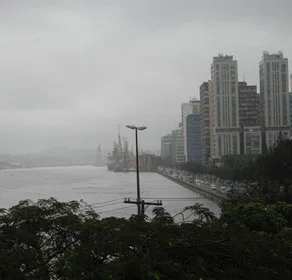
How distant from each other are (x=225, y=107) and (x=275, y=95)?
3465mm

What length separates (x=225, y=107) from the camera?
22.7 meters

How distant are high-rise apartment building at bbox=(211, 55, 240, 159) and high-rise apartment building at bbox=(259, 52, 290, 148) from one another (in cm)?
215

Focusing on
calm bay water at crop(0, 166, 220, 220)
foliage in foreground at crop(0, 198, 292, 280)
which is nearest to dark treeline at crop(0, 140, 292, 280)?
foliage in foreground at crop(0, 198, 292, 280)

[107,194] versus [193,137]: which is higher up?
[193,137]

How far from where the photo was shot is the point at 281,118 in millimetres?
23078

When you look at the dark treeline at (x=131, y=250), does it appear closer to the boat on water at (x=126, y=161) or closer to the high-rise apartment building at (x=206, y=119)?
the high-rise apartment building at (x=206, y=119)

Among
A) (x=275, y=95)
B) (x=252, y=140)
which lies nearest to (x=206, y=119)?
(x=252, y=140)

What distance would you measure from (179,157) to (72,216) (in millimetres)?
35077

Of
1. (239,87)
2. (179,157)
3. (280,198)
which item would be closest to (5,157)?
(179,157)

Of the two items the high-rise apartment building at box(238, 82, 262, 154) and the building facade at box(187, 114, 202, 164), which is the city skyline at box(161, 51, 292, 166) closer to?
the high-rise apartment building at box(238, 82, 262, 154)

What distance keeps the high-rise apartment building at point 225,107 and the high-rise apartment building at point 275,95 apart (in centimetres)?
215

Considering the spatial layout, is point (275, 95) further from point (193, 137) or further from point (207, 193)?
point (207, 193)

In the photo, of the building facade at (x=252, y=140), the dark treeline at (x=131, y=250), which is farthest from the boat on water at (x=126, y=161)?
the dark treeline at (x=131, y=250)

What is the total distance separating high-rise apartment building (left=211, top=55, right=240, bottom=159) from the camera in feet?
73.9
